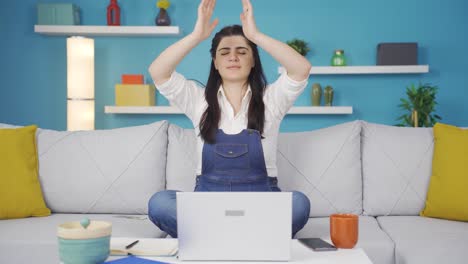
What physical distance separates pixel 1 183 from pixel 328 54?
2915mm

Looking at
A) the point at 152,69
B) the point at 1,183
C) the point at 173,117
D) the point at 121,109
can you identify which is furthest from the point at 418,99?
the point at 1,183

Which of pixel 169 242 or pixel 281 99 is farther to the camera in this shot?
pixel 281 99

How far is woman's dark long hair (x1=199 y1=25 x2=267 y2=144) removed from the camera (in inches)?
83.0

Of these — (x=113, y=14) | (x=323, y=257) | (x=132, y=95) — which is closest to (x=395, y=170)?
(x=323, y=257)

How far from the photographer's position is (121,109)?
4.30 meters

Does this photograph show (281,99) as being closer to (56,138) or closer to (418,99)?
(56,138)

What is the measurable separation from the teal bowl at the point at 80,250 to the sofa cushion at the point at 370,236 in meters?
0.77

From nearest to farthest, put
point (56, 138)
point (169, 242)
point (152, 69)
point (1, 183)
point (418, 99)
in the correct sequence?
point (169, 242), point (152, 69), point (1, 183), point (56, 138), point (418, 99)

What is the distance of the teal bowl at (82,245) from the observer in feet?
3.81

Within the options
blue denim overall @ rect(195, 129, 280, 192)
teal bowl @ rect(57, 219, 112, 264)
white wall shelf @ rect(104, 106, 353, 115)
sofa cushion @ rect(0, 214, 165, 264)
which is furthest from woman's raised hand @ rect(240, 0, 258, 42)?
white wall shelf @ rect(104, 106, 353, 115)

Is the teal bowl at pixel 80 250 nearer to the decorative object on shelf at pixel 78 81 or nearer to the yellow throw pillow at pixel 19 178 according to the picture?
the yellow throw pillow at pixel 19 178

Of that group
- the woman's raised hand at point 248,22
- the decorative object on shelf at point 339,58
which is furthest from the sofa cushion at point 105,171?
the decorative object on shelf at point 339,58

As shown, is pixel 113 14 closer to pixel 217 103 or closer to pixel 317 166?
pixel 217 103

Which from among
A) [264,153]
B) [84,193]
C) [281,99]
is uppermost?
[281,99]
